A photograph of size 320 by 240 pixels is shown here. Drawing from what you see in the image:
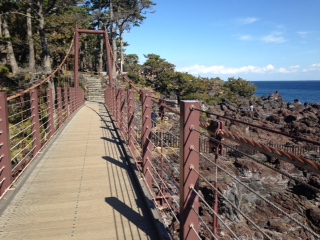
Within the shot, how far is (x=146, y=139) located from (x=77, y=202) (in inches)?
42.6

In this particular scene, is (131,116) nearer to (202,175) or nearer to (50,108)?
(202,175)

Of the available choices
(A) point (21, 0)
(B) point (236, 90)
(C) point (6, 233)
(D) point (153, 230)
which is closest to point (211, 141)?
(D) point (153, 230)

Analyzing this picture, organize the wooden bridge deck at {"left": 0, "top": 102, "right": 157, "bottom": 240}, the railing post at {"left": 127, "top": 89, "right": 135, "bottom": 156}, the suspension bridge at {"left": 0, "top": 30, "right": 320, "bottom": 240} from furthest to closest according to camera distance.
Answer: the railing post at {"left": 127, "top": 89, "right": 135, "bottom": 156} → the wooden bridge deck at {"left": 0, "top": 102, "right": 157, "bottom": 240} → the suspension bridge at {"left": 0, "top": 30, "right": 320, "bottom": 240}

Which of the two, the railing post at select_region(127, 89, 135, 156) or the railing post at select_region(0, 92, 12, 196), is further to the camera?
the railing post at select_region(127, 89, 135, 156)

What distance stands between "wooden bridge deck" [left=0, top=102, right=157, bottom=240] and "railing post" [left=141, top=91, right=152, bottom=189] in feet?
0.77

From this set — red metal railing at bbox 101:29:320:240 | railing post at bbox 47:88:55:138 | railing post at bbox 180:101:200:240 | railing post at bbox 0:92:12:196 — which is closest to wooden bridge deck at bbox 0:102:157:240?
railing post at bbox 0:92:12:196

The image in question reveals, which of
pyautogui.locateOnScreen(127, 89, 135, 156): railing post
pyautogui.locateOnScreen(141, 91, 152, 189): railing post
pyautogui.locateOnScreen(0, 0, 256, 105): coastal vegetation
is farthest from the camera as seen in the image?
pyautogui.locateOnScreen(0, 0, 256, 105): coastal vegetation

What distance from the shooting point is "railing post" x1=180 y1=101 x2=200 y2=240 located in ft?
6.98

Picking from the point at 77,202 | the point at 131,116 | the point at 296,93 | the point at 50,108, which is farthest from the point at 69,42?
the point at 296,93

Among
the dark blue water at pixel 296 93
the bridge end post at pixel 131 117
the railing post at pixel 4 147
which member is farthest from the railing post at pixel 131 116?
the dark blue water at pixel 296 93

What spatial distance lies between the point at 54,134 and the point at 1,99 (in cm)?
398

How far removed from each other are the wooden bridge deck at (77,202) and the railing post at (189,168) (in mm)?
567

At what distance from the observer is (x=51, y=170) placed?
457cm

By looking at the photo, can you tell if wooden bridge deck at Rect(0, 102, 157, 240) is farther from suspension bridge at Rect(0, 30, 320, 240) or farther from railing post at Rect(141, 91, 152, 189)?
railing post at Rect(141, 91, 152, 189)
